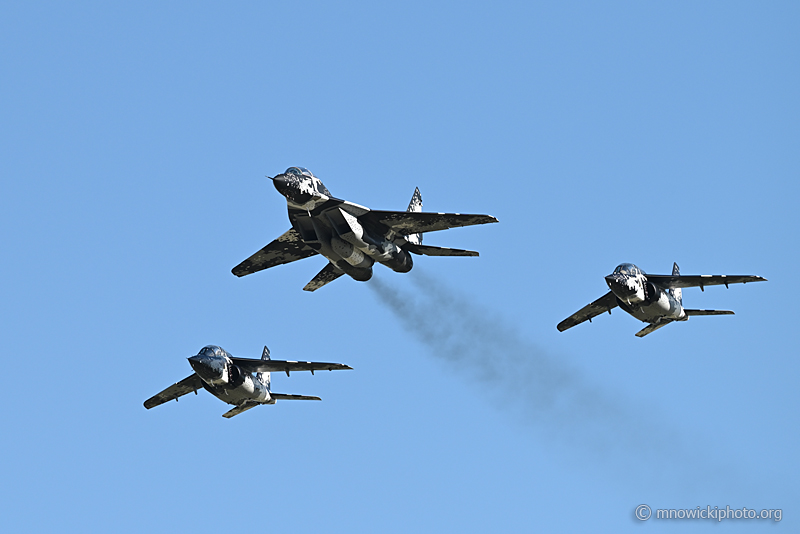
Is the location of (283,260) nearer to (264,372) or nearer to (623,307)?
(264,372)

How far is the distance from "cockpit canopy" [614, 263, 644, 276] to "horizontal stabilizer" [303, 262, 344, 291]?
48.5ft

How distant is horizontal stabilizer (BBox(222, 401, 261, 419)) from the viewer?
180ft

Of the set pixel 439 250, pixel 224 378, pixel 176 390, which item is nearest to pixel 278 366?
pixel 224 378

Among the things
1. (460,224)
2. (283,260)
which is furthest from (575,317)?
(283,260)

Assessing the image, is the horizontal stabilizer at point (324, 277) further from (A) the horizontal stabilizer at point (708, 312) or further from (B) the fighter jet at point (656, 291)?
(A) the horizontal stabilizer at point (708, 312)

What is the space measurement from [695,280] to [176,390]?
101 feet

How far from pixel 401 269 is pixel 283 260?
7560 millimetres

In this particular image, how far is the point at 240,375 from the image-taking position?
52250mm

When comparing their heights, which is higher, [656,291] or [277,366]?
[656,291]

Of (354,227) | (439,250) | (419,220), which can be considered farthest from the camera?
(439,250)

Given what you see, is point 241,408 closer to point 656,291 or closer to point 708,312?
point 656,291

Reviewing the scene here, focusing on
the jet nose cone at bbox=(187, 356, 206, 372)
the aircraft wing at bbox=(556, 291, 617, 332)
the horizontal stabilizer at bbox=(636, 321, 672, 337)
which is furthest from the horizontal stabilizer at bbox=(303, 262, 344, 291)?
the horizontal stabilizer at bbox=(636, 321, 672, 337)

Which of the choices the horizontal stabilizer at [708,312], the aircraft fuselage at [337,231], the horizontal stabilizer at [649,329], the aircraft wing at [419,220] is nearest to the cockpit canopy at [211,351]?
the aircraft fuselage at [337,231]

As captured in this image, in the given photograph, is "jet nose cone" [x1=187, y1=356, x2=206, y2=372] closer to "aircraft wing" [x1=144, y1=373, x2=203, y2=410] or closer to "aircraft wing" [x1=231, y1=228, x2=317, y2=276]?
"aircraft wing" [x1=231, y1=228, x2=317, y2=276]
